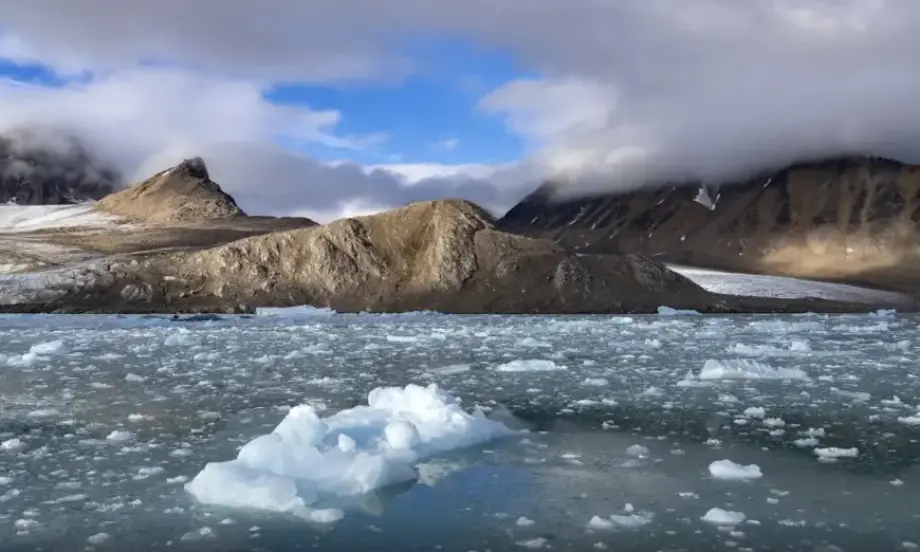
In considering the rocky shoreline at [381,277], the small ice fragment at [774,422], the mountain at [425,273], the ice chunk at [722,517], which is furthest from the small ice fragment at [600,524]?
the mountain at [425,273]

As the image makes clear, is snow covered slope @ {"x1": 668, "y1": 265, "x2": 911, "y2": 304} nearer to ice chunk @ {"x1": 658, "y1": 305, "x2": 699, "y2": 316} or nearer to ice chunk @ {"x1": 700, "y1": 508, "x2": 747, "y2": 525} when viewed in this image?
ice chunk @ {"x1": 658, "y1": 305, "x2": 699, "y2": 316}

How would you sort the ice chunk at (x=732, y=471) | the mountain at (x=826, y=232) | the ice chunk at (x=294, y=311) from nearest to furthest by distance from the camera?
the ice chunk at (x=732, y=471)
the ice chunk at (x=294, y=311)
the mountain at (x=826, y=232)

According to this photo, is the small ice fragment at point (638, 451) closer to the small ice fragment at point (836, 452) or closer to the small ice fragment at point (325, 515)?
the small ice fragment at point (836, 452)

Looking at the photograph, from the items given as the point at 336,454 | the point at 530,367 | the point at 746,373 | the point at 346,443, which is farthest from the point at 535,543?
the point at 530,367

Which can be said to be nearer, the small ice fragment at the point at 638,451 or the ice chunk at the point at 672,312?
the small ice fragment at the point at 638,451

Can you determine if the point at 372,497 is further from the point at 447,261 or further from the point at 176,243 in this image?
the point at 176,243

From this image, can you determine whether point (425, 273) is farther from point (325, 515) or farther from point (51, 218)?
point (51, 218)

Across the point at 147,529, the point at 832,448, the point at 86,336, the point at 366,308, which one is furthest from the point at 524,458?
the point at 366,308

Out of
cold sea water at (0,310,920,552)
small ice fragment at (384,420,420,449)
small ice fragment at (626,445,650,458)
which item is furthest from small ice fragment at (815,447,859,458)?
small ice fragment at (384,420,420,449)
